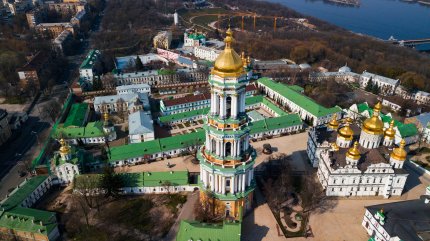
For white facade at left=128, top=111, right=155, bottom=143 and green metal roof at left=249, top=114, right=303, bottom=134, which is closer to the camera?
white facade at left=128, top=111, right=155, bottom=143

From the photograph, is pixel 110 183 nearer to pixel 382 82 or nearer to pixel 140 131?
pixel 140 131

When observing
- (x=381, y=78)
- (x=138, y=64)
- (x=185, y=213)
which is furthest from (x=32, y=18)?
(x=381, y=78)

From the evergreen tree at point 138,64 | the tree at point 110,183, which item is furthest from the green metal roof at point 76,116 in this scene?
the evergreen tree at point 138,64

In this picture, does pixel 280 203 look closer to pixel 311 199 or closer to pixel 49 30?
pixel 311 199

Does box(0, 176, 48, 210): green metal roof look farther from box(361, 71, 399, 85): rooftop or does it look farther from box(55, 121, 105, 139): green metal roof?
box(361, 71, 399, 85): rooftop

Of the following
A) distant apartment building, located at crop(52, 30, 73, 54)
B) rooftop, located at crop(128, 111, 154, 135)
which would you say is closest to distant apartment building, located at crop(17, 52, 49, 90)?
distant apartment building, located at crop(52, 30, 73, 54)

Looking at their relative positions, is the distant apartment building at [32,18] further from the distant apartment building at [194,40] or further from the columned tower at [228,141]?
the columned tower at [228,141]
